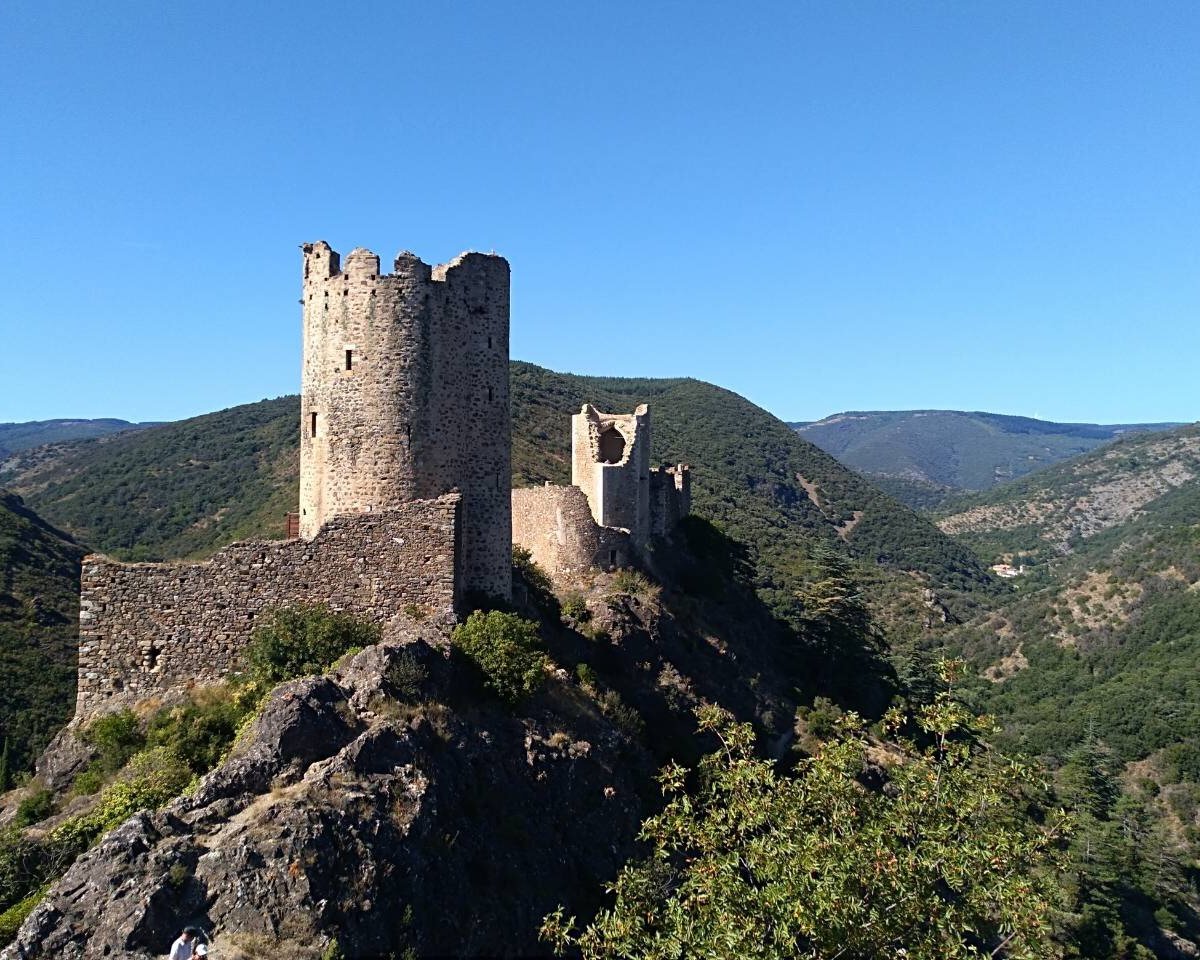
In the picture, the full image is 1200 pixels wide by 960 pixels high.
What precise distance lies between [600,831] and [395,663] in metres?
5.60

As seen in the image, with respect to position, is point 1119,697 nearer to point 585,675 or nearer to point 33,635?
point 585,675

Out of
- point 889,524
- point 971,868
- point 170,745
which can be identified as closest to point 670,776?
point 971,868

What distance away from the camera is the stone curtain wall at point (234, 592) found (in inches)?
634

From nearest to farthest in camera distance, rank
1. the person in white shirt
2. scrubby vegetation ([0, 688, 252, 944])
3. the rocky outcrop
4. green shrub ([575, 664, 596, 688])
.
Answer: the person in white shirt, the rocky outcrop, scrubby vegetation ([0, 688, 252, 944]), green shrub ([575, 664, 596, 688])

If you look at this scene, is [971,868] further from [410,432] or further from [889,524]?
[889,524]

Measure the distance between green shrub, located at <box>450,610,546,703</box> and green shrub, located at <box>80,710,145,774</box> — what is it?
17.5 feet

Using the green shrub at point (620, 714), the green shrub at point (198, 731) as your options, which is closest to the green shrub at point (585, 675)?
the green shrub at point (620, 714)

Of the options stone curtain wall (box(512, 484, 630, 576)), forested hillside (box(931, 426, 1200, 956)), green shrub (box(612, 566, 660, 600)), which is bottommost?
forested hillside (box(931, 426, 1200, 956))

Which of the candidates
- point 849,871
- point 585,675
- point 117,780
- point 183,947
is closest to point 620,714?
point 585,675

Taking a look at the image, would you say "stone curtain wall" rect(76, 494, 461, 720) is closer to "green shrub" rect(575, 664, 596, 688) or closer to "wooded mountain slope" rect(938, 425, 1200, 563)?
"green shrub" rect(575, 664, 596, 688)

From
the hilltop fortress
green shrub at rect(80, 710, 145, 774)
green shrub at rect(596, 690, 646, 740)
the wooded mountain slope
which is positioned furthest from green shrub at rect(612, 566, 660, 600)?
the wooded mountain slope

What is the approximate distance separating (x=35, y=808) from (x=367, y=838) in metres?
6.23

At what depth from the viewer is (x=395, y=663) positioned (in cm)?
1493

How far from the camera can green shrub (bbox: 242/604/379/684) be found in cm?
1573
